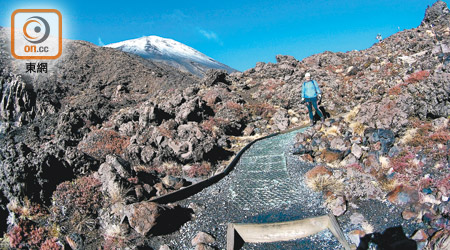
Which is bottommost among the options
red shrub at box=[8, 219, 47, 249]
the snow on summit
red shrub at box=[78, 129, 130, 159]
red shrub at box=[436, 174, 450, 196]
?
red shrub at box=[8, 219, 47, 249]

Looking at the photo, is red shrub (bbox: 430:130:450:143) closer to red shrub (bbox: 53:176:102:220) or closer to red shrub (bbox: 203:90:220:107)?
red shrub (bbox: 53:176:102:220)

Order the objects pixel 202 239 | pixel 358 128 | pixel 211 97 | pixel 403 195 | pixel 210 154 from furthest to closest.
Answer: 1. pixel 211 97
2. pixel 210 154
3. pixel 358 128
4. pixel 403 195
5. pixel 202 239

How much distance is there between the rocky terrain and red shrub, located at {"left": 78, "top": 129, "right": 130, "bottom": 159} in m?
0.05

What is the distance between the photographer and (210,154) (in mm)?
13258

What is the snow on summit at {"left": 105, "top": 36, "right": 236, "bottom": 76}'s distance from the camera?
8269 cm

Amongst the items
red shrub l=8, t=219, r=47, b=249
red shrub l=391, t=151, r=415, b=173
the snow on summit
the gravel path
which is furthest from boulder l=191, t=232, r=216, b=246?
the snow on summit

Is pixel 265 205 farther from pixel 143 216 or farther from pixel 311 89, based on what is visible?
pixel 311 89

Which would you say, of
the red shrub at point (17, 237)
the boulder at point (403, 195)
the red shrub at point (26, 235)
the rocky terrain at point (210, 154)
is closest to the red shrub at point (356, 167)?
the rocky terrain at point (210, 154)

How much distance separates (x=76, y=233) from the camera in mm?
7422

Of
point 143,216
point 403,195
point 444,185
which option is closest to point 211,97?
point 143,216

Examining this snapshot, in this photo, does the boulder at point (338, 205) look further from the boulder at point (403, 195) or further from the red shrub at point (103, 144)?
the red shrub at point (103, 144)

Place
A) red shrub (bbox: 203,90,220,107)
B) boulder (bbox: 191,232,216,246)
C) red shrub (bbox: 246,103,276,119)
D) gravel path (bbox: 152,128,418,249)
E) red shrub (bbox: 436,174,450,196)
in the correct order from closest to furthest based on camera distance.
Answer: red shrub (bbox: 436,174,450,196) → gravel path (bbox: 152,128,418,249) → boulder (bbox: 191,232,216,246) → red shrub (bbox: 246,103,276,119) → red shrub (bbox: 203,90,220,107)

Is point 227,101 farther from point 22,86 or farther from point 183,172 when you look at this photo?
point 22,86

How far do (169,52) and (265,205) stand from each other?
9172 centimetres
